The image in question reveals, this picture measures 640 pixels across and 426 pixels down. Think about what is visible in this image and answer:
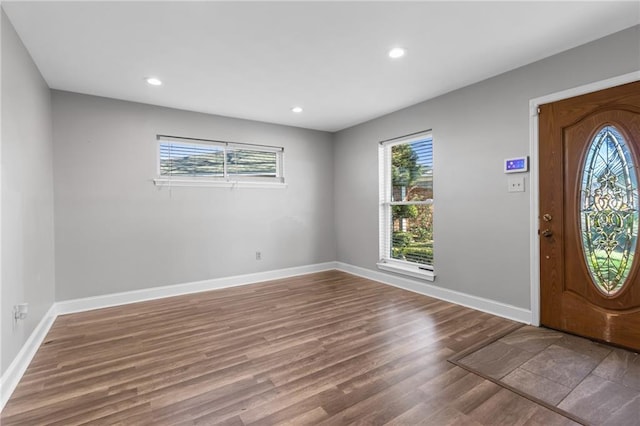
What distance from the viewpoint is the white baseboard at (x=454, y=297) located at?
118 inches

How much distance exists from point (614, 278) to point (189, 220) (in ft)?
15.1

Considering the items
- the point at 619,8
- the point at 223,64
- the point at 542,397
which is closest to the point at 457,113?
the point at 619,8

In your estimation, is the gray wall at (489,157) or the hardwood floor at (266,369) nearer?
the hardwood floor at (266,369)

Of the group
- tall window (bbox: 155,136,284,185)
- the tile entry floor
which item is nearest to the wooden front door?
the tile entry floor

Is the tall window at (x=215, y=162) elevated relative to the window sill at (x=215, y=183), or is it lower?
elevated

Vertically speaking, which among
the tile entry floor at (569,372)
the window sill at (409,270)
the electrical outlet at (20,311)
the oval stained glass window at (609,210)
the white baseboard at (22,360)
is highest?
the oval stained glass window at (609,210)

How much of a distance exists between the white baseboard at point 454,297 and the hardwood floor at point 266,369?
131 mm

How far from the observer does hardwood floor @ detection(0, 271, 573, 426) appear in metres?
1.70

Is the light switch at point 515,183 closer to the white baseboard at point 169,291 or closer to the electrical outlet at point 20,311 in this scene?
the white baseboard at point 169,291

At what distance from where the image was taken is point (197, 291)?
4172mm

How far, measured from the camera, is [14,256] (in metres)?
2.11

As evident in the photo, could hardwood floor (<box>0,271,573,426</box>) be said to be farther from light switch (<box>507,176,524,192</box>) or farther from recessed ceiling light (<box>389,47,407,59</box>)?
recessed ceiling light (<box>389,47,407,59</box>)

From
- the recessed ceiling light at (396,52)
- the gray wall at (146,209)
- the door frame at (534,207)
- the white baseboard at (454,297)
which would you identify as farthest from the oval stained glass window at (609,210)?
the gray wall at (146,209)

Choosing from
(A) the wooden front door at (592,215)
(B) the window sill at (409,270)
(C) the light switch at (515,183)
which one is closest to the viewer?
(A) the wooden front door at (592,215)
